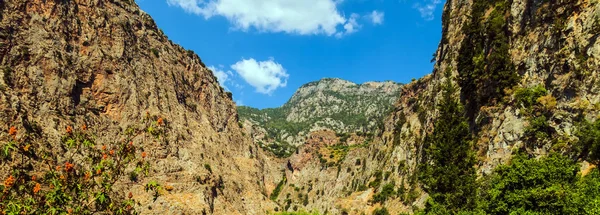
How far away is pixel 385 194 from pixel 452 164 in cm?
3731

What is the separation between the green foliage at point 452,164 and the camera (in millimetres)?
38781

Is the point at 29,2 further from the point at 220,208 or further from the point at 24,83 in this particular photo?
the point at 220,208

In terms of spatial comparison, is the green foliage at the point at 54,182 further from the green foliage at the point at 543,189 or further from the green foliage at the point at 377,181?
the green foliage at the point at 377,181

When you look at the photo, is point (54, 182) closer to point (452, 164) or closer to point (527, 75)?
point (452, 164)

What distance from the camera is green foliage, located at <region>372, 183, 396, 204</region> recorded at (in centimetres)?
7651

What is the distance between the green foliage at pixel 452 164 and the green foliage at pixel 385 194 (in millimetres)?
28783

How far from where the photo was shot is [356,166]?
4855 inches

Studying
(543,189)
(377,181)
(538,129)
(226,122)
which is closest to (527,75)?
(538,129)

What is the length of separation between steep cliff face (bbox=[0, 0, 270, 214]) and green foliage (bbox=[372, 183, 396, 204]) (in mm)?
25406

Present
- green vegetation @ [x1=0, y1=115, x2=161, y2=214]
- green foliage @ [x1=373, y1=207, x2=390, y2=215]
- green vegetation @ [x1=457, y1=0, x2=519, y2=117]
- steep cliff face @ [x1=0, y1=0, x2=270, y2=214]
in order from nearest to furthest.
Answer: green vegetation @ [x1=0, y1=115, x2=161, y2=214], green vegetation @ [x1=457, y1=0, x2=519, y2=117], steep cliff face @ [x1=0, y1=0, x2=270, y2=214], green foliage @ [x1=373, y1=207, x2=390, y2=215]

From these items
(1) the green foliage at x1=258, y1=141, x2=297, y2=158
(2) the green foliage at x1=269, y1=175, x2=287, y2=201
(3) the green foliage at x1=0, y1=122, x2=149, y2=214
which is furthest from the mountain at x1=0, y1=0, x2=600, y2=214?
(1) the green foliage at x1=258, y1=141, x2=297, y2=158

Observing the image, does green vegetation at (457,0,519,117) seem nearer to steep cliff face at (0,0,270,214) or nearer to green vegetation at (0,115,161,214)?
steep cliff face at (0,0,270,214)

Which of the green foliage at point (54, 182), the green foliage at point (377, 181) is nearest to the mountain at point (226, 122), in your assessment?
the green foliage at point (54, 182)

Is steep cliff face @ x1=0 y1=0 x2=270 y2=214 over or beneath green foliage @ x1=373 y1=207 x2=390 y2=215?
over
